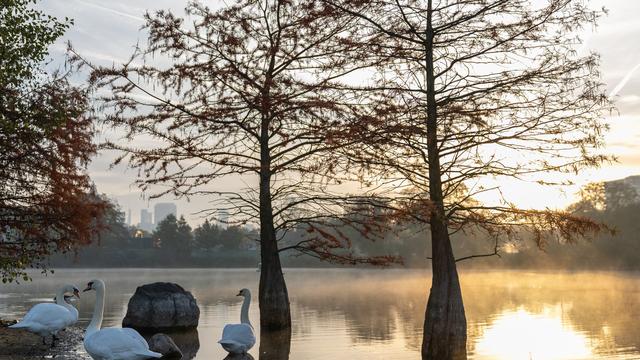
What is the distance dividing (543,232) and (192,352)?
33.5 ft

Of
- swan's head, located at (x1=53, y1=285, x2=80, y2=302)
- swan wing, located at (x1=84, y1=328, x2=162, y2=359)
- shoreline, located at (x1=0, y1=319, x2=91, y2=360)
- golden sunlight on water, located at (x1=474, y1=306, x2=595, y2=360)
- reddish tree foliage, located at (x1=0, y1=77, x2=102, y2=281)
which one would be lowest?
golden sunlight on water, located at (x1=474, y1=306, x2=595, y2=360)

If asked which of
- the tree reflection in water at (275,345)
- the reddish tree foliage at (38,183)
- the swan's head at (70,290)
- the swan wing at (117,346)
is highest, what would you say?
the reddish tree foliage at (38,183)

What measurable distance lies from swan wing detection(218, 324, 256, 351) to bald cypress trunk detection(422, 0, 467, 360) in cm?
471

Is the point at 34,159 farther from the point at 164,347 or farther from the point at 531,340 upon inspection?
the point at 531,340

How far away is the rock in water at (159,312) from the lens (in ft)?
83.6

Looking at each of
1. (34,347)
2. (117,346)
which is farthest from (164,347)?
(34,347)

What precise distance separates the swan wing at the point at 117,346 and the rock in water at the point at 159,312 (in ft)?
35.4

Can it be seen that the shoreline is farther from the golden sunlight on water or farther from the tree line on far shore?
the tree line on far shore

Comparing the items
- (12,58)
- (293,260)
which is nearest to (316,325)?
(12,58)

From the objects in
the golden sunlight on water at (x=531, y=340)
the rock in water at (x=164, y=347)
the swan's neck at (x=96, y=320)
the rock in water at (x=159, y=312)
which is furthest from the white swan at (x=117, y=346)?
the rock in water at (x=159, y=312)

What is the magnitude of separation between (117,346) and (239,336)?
4.75m

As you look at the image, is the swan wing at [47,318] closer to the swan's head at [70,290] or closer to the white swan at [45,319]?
the white swan at [45,319]

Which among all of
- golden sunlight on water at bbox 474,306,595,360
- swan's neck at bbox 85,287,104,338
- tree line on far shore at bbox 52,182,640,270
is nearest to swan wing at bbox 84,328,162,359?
swan's neck at bbox 85,287,104,338

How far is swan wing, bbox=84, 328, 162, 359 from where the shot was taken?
568 inches
